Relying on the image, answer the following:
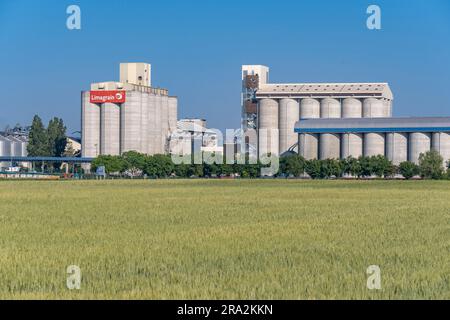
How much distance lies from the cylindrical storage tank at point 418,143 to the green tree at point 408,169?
646cm

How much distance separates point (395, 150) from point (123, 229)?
450 ft

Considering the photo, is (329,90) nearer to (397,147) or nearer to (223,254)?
(397,147)

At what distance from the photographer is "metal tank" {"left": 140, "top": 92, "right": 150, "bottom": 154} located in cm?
19375

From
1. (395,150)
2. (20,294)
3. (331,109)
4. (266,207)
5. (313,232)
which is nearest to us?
(20,294)

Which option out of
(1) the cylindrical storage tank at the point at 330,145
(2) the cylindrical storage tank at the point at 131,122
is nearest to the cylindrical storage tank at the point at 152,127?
(2) the cylindrical storage tank at the point at 131,122

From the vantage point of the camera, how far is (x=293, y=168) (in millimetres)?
168750

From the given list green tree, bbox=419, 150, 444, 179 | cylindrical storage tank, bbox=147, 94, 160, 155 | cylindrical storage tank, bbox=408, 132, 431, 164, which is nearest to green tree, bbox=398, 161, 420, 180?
green tree, bbox=419, 150, 444, 179

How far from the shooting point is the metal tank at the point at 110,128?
633 ft

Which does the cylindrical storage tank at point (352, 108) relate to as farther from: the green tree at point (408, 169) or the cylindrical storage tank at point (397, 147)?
the green tree at point (408, 169)

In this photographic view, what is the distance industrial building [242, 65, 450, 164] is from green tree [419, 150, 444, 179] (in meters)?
8.66

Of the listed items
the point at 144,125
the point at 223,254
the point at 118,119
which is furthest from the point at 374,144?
the point at 223,254
